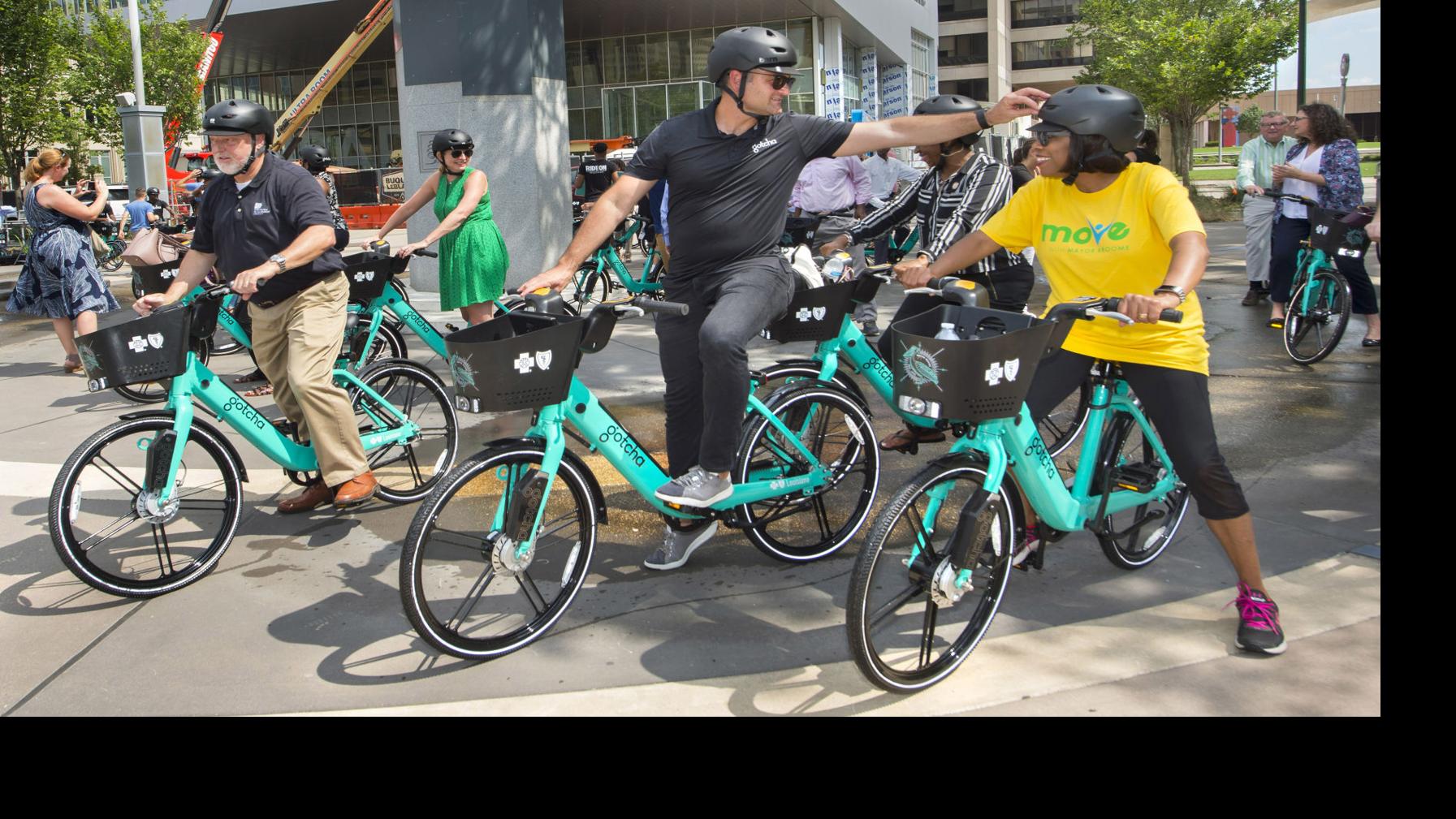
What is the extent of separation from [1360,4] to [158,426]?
1170cm

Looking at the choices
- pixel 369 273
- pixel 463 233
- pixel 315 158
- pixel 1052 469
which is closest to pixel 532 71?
pixel 315 158

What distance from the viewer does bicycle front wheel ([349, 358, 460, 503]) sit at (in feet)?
18.9

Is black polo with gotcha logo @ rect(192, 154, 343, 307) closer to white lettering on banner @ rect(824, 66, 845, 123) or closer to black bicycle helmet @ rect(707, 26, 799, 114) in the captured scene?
black bicycle helmet @ rect(707, 26, 799, 114)

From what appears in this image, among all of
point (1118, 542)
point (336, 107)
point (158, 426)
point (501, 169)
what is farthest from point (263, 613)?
point (336, 107)

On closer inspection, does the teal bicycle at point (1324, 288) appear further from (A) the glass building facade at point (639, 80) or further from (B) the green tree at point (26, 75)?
(A) the glass building facade at point (639, 80)

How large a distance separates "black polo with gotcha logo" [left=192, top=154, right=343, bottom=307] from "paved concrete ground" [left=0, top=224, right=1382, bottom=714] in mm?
1156

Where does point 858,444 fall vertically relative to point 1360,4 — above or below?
below

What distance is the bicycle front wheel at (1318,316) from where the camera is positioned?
8.45m

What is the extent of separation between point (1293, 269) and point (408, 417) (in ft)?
23.3

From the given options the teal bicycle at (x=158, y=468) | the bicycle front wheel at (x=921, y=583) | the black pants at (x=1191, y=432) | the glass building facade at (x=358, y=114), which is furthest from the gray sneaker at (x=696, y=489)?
the glass building facade at (x=358, y=114)

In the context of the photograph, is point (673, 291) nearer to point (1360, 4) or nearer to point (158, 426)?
point (158, 426)

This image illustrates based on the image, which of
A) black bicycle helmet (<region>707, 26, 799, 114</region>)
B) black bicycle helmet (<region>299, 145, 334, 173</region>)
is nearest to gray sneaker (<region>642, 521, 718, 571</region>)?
→ black bicycle helmet (<region>707, 26, 799, 114</region>)

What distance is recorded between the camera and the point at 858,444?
504 centimetres

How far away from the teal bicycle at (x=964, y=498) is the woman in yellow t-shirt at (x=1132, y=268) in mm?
192
